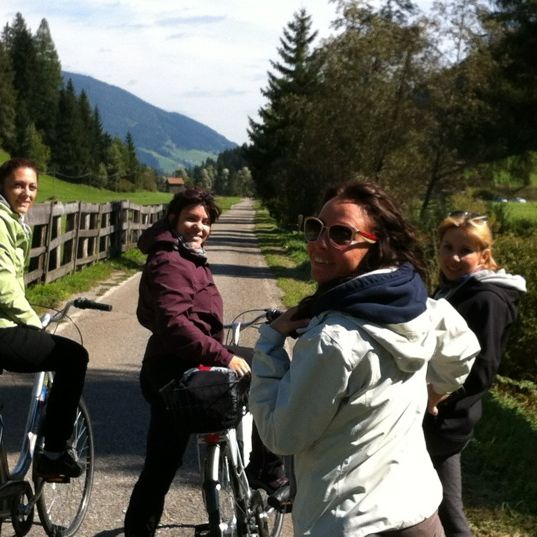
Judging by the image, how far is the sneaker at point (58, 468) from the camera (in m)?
4.23

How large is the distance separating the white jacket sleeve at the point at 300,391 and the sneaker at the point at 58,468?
2.22m

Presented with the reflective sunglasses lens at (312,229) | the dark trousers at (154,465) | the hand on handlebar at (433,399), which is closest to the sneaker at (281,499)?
the dark trousers at (154,465)

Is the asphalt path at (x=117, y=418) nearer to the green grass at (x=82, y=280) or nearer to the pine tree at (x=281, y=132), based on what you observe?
the green grass at (x=82, y=280)

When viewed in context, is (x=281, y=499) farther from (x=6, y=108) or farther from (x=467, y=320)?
(x=6, y=108)

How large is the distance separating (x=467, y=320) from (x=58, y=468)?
207 centimetres

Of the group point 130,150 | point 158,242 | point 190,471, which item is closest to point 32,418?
point 158,242

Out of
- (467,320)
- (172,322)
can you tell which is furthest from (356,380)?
(172,322)

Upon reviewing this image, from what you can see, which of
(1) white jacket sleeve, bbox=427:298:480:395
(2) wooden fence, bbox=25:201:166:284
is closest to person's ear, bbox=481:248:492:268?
(1) white jacket sleeve, bbox=427:298:480:395

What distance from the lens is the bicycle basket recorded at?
3465 millimetres

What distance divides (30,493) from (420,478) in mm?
2577

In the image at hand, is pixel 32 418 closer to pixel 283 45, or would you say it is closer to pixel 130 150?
pixel 283 45

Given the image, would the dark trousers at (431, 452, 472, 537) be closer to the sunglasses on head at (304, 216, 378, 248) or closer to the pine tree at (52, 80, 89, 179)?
the sunglasses on head at (304, 216, 378, 248)

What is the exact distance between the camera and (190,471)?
19.3 ft

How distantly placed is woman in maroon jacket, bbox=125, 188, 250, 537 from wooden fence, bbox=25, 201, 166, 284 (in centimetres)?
966
